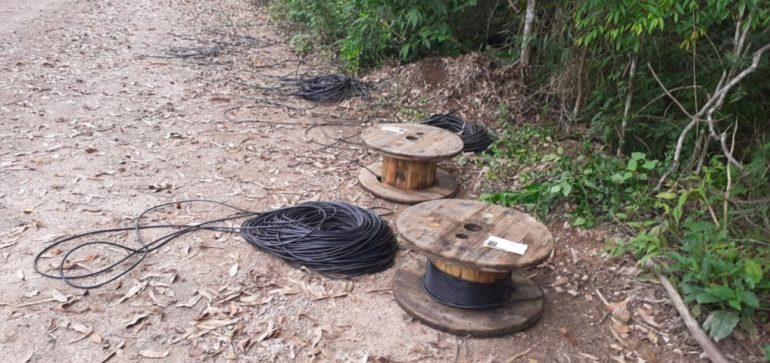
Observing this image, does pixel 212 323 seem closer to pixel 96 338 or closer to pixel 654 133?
pixel 96 338

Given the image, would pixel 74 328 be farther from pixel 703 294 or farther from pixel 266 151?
pixel 703 294

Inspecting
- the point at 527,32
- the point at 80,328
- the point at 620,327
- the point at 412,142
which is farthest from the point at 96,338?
the point at 527,32

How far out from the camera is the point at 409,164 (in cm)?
423

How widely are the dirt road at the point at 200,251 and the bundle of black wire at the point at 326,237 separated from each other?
0.09 meters

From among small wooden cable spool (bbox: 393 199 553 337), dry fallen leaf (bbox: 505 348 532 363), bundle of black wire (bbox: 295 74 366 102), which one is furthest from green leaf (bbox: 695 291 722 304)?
bundle of black wire (bbox: 295 74 366 102)

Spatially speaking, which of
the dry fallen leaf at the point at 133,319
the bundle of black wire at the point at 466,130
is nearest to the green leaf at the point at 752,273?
the bundle of black wire at the point at 466,130

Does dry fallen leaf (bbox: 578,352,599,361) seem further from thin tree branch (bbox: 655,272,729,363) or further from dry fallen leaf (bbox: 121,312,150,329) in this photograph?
dry fallen leaf (bbox: 121,312,150,329)

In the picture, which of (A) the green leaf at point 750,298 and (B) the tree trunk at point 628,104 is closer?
(A) the green leaf at point 750,298

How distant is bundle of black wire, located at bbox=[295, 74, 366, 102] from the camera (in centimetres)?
648

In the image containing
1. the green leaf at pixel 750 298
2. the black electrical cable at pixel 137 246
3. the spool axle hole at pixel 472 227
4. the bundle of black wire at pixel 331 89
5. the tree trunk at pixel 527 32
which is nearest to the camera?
the green leaf at pixel 750 298

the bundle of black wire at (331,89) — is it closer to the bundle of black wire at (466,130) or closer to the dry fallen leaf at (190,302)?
the bundle of black wire at (466,130)

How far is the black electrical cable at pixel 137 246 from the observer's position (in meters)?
3.09

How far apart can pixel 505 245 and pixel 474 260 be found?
0.82 feet

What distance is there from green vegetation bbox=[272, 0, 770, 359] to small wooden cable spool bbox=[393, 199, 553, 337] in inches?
28.0
